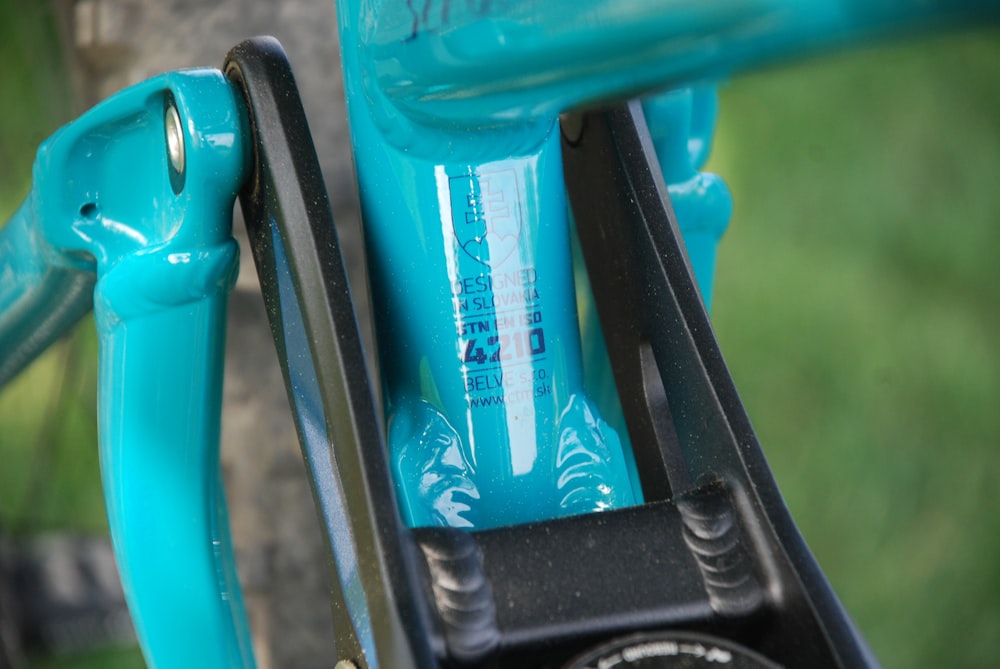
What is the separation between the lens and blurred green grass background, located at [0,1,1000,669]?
3.62 feet

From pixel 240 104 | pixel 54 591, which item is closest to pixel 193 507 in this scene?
pixel 240 104

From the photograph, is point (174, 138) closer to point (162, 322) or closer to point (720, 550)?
point (162, 322)

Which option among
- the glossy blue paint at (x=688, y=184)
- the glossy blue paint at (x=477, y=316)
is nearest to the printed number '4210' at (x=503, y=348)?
the glossy blue paint at (x=477, y=316)

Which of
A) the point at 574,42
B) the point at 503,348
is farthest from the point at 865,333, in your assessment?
the point at 574,42

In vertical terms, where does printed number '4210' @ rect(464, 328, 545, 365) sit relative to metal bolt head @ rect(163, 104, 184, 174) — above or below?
below

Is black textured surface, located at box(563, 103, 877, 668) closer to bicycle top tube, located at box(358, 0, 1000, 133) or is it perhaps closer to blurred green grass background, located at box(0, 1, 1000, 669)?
bicycle top tube, located at box(358, 0, 1000, 133)

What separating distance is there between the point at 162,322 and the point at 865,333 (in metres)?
0.88

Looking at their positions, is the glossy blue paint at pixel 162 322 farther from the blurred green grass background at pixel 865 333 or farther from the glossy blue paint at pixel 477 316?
the blurred green grass background at pixel 865 333

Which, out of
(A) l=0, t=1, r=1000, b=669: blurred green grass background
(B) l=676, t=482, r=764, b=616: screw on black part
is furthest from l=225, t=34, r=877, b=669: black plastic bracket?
(A) l=0, t=1, r=1000, b=669: blurred green grass background

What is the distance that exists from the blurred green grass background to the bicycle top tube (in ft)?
2.69

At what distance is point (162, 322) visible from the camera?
1.33 feet

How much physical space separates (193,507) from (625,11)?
0.26 metres

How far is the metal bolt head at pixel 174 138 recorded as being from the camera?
1.32ft

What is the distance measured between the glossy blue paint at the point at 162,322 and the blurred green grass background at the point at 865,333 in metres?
0.70
